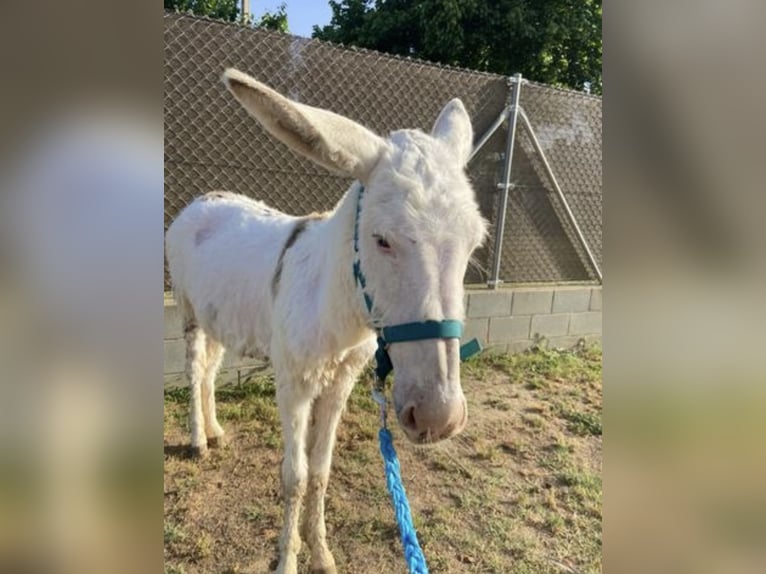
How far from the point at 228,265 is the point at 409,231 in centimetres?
171

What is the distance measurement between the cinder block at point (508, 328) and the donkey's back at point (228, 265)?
2.72 meters

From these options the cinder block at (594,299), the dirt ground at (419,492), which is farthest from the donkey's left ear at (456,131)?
the cinder block at (594,299)

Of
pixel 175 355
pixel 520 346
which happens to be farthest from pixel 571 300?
pixel 175 355

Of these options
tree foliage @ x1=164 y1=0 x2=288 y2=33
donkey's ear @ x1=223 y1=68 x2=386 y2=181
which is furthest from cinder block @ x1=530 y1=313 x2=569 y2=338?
tree foliage @ x1=164 y1=0 x2=288 y2=33

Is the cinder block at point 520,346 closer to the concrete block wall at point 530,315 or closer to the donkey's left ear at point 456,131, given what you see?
the concrete block wall at point 530,315

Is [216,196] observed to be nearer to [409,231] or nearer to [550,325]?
[409,231]

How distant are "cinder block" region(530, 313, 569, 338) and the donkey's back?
10.6 ft

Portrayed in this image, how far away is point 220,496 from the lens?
2891 millimetres

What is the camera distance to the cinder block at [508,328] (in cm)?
503

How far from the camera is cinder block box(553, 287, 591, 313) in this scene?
17.8 feet

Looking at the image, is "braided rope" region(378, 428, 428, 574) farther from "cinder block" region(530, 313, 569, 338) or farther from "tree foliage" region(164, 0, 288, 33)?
"tree foliage" region(164, 0, 288, 33)
